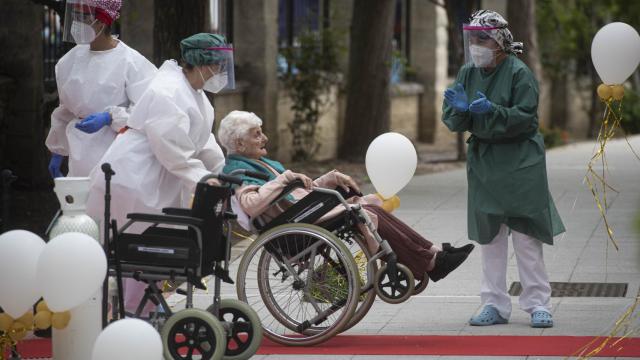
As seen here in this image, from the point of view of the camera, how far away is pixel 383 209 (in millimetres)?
7441

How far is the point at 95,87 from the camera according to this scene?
7.50 meters

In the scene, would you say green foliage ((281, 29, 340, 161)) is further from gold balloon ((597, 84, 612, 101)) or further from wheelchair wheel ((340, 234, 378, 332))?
gold balloon ((597, 84, 612, 101))

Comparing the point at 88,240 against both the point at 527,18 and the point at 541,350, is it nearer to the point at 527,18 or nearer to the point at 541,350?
the point at 541,350

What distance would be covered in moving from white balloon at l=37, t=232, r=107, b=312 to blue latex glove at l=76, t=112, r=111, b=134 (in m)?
1.77

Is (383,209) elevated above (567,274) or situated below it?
→ above

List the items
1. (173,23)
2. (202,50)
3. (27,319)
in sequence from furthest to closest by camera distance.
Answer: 1. (173,23)
2. (202,50)
3. (27,319)

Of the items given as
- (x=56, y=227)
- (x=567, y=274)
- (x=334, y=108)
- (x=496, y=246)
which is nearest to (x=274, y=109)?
(x=334, y=108)

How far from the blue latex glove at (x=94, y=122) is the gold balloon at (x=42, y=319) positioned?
175 centimetres

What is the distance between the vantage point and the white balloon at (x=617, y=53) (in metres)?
6.89

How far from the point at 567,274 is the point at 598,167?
8.00 metres

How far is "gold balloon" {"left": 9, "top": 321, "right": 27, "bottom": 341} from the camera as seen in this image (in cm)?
579

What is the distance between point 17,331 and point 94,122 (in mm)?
1743

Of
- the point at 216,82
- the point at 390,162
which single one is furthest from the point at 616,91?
the point at 216,82

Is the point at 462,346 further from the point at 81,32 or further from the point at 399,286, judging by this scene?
the point at 81,32
